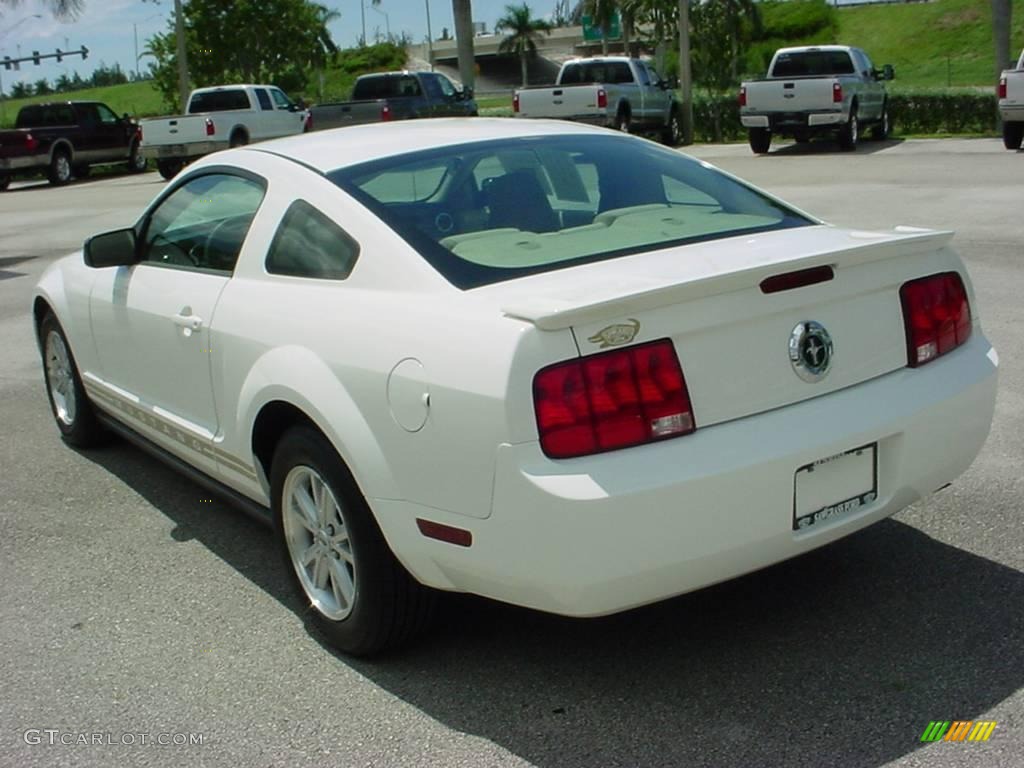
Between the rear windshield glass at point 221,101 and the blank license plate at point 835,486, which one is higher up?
the rear windshield glass at point 221,101

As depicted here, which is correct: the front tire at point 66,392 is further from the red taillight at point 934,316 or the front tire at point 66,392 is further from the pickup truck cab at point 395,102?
the pickup truck cab at point 395,102

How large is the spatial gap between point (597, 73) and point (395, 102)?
15.3 ft

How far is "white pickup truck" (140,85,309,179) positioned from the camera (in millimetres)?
28312

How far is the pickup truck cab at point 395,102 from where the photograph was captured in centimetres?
2744

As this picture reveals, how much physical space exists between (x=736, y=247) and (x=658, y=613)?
1212 millimetres

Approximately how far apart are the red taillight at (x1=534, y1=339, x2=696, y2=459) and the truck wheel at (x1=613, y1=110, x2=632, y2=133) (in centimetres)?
2523

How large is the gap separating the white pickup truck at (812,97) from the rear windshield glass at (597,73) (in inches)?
154

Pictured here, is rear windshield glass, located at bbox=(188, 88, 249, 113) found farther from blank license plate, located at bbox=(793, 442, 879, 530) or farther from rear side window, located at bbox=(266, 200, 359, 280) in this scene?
blank license plate, located at bbox=(793, 442, 879, 530)

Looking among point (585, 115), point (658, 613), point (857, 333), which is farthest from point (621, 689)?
point (585, 115)

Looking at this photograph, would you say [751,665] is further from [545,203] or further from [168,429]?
[168,429]

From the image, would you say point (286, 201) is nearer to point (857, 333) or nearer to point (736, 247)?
point (736, 247)

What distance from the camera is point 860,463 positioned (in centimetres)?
372

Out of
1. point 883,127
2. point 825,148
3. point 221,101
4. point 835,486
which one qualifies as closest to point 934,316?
point 835,486

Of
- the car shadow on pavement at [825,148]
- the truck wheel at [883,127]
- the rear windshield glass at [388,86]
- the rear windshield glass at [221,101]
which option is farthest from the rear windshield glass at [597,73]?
the rear windshield glass at [221,101]
